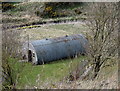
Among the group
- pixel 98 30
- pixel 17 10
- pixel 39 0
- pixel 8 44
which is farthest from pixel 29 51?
pixel 39 0

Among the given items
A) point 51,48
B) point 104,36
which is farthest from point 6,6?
point 104,36

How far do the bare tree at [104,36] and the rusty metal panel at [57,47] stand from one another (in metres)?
6.57

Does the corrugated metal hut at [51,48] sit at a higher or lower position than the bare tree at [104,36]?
lower

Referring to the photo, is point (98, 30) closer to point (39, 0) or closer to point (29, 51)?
point (29, 51)

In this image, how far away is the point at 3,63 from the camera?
1404 centimetres

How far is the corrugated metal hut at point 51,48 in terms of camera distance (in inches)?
873

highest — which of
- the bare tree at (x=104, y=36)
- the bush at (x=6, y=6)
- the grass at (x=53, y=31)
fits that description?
the bush at (x=6, y=6)

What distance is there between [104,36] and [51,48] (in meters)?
8.95

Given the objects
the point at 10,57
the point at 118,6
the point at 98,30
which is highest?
the point at 118,6

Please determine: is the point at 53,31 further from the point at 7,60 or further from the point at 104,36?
the point at 7,60

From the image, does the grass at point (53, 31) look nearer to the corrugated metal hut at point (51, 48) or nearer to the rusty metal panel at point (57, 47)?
the rusty metal panel at point (57, 47)

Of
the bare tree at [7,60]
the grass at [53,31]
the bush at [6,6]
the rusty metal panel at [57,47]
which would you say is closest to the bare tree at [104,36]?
the bare tree at [7,60]

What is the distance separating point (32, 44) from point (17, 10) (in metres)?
36.2

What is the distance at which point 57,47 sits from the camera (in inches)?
918
